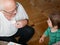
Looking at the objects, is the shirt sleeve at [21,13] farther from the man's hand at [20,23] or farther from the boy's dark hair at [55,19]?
the boy's dark hair at [55,19]

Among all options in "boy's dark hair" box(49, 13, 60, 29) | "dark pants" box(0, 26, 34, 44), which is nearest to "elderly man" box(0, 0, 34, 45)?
"dark pants" box(0, 26, 34, 44)

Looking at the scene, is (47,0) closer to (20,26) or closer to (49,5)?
(49,5)

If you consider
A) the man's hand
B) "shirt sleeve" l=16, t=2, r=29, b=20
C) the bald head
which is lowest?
the man's hand

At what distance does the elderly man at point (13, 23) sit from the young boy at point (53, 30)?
0.33ft

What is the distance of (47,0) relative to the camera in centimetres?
137

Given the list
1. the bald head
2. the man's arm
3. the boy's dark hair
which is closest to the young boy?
the boy's dark hair

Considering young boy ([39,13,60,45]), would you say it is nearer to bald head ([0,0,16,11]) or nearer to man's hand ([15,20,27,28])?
man's hand ([15,20,27,28])

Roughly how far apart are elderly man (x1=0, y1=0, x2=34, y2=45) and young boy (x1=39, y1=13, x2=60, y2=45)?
0.10 metres

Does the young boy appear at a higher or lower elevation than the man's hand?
lower

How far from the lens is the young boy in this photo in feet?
4.23

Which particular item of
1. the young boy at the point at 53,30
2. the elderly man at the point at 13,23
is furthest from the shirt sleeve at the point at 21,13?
the young boy at the point at 53,30

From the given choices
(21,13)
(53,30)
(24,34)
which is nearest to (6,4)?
(21,13)

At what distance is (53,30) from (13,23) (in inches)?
10.6

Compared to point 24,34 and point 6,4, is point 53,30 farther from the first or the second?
point 6,4
